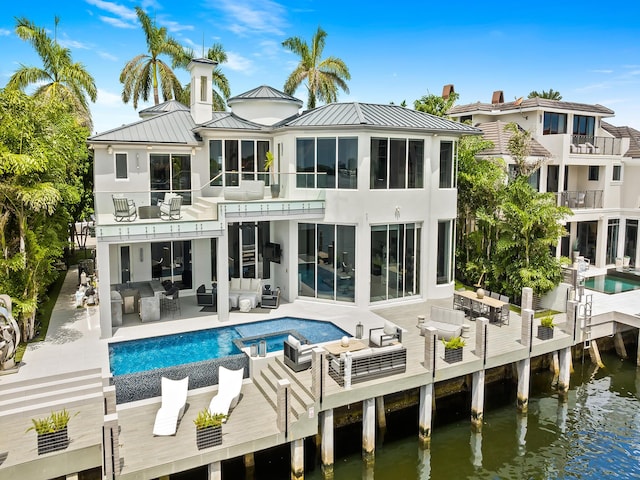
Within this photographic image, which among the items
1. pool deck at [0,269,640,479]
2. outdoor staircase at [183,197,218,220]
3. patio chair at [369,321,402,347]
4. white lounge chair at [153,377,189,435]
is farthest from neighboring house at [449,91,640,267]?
white lounge chair at [153,377,189,435]

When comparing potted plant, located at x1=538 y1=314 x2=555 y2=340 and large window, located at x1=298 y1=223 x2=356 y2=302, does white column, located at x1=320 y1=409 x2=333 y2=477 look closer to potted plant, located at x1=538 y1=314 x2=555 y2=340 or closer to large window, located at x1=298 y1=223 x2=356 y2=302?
large window, located at x1=298 y1=223 x2=356 y2=302

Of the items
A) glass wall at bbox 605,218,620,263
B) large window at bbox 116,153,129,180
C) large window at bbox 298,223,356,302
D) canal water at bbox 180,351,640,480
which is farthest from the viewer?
glass wall at bbox 605,218,620,263

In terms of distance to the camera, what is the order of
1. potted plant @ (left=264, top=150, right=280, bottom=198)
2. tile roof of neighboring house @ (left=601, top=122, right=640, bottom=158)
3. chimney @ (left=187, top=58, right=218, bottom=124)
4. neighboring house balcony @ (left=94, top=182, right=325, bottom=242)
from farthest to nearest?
1. tile roof of neighboring house @ (left=601, top=122, right=640, bottom=158)
2. chimney @ (left=187, top=58, right=218, bottom=124)
3. potted plant @ (left=264, top=150, right=280, bottom=198)
4. neighboring house balcony @ (left=94, top=182, right=325, bottom=242)

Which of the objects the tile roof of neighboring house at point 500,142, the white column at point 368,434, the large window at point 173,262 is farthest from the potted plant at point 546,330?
the large window at point 173,262

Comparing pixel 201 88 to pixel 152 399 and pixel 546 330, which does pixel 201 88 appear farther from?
pixel 546 330

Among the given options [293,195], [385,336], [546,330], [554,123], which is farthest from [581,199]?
[385,336]

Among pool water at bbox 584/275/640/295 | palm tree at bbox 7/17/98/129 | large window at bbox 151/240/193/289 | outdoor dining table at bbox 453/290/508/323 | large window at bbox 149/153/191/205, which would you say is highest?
palm tree at bbox 7/17/98/129
